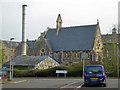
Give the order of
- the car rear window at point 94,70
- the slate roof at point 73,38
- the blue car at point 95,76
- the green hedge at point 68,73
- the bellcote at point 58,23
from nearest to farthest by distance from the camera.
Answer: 1. the blue car at point 95,76
2. the car rear window at point 94,70
3. the green hedge at point 68,73
4. the slate roof at point 73,38
5. the bellcote at point 58,23

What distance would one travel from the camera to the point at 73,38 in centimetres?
8406

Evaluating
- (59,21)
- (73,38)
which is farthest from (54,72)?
(59,21)

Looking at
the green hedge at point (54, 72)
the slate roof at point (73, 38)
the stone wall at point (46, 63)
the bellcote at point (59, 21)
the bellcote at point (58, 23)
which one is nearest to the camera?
the green hedge at point (54, 72)

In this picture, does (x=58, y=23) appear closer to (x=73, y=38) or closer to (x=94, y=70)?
(x=73, y=38)

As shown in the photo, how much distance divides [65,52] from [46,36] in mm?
10864

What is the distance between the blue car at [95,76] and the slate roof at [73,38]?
57333 millimetres

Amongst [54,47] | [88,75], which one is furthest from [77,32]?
[88,75]

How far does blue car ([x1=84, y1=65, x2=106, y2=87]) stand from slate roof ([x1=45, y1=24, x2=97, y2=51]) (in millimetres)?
57333

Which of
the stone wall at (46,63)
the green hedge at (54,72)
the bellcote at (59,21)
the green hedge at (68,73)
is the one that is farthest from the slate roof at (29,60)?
the bellcote at (59,21)

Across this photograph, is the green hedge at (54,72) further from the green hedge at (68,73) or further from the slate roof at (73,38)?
the slate roof at (73,38)

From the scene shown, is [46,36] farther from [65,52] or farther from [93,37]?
[93,37]

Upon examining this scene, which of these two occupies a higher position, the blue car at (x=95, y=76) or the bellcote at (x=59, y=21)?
the bellcote at (x=59, y=21)

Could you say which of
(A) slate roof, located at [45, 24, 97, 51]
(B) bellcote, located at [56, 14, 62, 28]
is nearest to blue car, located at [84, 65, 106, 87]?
(A) slate roof, located at [45, 24, 97, 51]

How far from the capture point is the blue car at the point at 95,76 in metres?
20.4
